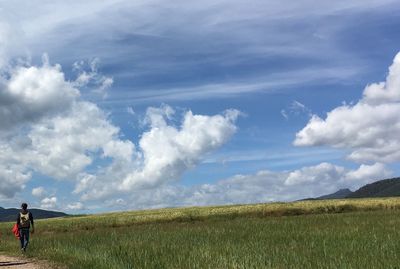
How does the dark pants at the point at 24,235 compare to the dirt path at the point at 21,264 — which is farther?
the dark pants at the point at 24,235

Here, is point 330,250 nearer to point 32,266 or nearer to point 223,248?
point 223,248

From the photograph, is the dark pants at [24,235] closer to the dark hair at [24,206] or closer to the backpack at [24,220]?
the backpack at [24,220]

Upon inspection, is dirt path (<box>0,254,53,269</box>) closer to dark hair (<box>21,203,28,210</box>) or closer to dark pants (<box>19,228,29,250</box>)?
dark pants (<box>19,228,29,250</box>)

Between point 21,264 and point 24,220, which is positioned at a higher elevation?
point 24,220

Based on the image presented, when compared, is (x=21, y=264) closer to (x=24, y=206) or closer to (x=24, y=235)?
(x=24, y=206)

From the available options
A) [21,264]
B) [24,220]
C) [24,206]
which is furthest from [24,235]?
[21,264]

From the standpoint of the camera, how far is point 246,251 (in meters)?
20.6

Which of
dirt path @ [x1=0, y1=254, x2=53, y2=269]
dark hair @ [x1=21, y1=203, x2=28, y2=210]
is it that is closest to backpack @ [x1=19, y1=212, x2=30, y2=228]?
dark hair @ [x1=21, y1=203, x2=28, y2=210]

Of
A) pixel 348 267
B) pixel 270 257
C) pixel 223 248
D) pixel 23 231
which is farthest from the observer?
pixel 23 231

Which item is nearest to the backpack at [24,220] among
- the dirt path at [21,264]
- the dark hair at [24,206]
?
the dark hair at [24,206]

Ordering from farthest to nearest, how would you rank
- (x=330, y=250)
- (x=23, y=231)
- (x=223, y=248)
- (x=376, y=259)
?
1. (x=23, y=231)
2. (x=223, y=248)
3. (x=330, y=250)
4. (x=376, y=259)

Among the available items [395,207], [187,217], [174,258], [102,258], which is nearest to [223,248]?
[174,258]

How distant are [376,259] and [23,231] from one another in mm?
17572

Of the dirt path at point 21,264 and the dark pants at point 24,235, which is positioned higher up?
the dark pants at point 24,235
